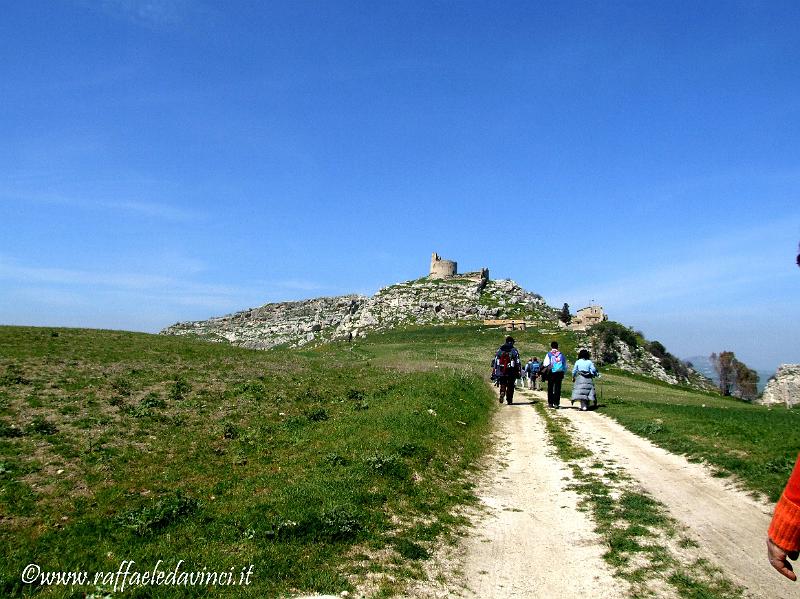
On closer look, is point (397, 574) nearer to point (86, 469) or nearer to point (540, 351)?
point (86, 469)

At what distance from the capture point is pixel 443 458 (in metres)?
16.7

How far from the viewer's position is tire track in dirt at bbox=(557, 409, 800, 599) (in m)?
8.84

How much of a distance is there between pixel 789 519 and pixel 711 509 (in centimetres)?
846

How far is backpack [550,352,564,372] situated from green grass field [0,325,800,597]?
338 centimetres

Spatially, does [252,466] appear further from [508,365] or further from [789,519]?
[508,365]

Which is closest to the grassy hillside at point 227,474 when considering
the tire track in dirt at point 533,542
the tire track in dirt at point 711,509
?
the tire track in dirt at point 533,542

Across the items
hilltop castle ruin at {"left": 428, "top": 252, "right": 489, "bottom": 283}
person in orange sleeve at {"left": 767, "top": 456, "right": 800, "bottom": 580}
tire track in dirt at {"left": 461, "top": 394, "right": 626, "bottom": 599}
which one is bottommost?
tire track in dirt at {"left": 461, "top": 394, "right": 626, "bottom": 599}

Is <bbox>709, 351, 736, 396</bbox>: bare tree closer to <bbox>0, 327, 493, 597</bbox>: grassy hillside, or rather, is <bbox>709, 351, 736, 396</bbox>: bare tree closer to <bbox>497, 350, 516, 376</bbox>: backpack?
<bbox>497, 350, 516, 376</bbox>: backpack

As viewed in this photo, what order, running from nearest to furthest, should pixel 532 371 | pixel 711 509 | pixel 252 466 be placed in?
pixel 711 509, pixel 252 466, pixel 532 371

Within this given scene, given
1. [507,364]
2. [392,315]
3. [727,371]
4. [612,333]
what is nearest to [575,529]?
[507,364]

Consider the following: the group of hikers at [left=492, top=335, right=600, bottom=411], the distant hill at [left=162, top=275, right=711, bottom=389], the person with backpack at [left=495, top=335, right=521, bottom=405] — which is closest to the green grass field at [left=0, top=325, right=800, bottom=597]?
the group of hikers at [left=492, top=335, right=600, bottom=411]

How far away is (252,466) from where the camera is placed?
14789mm

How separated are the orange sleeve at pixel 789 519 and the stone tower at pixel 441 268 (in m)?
170

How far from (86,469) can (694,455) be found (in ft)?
58.5
